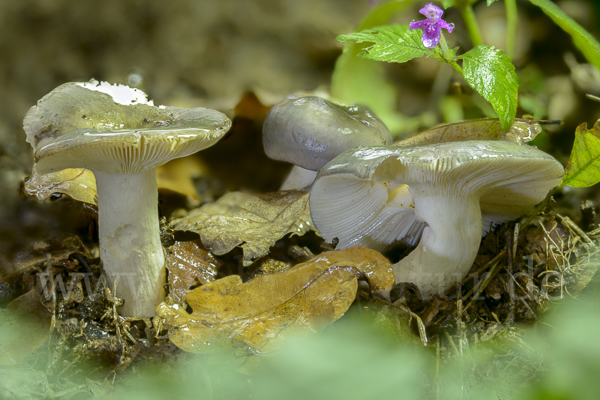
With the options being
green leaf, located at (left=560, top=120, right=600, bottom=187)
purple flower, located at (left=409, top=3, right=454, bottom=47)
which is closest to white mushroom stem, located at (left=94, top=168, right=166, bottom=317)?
purple flower, located at (left=409, top=3, right=454, bottom=47)

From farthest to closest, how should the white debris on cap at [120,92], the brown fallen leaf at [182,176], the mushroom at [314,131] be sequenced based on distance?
the brown fallen leaf at [182,176]
the mushroom at [314,131]
the white debris on cap at [120,92]

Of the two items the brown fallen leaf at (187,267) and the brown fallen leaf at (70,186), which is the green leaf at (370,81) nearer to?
the brown fallen leaf at (70,186)

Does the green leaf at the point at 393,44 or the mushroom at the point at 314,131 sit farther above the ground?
the green leaf at the point at 393,44

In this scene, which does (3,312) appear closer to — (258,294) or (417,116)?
(258,294)

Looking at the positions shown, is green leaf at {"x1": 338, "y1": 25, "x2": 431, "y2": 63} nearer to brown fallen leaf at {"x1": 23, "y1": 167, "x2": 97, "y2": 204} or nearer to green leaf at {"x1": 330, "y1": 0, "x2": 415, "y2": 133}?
green leaf at {"x1": 330, "y1": 0, "x2": 415, "y2": 133}

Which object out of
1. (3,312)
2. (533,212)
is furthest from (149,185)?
(533,212)

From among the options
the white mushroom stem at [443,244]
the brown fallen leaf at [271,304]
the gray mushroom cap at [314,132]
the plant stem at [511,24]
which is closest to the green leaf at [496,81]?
the white mushroom stem at [443,244]
